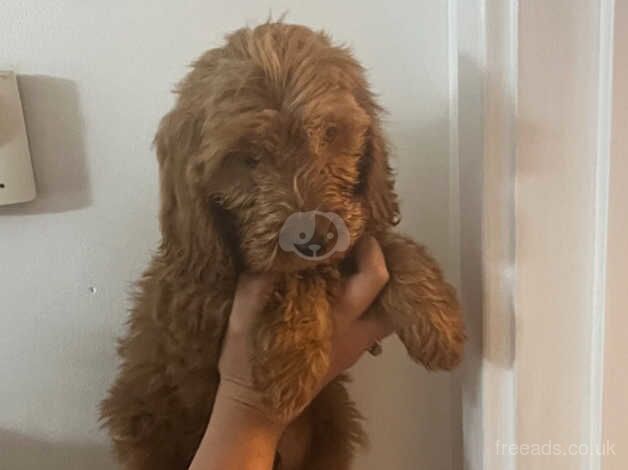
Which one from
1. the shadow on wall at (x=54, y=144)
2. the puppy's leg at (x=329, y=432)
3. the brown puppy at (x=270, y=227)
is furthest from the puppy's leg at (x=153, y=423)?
the shadow on wall at (x=54, y=144)

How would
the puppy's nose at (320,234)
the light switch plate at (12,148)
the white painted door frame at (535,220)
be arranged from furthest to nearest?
the light switch plate at (12,148) < the white painted door frame at (535,220) < the puppy's nose at (320,234)

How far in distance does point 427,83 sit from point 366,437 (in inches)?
16.6

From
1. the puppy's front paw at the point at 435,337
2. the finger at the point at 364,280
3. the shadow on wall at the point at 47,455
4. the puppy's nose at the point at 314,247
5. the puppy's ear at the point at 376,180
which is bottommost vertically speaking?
the shadow on wall at the point at 47,455

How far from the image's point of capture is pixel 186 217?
73 cm

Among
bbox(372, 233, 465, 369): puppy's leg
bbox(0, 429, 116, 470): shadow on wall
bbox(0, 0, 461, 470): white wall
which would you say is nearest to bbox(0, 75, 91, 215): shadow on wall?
bbox(0, 0, 461, 470): white wall

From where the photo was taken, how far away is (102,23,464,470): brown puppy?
69 cm

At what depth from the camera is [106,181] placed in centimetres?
97

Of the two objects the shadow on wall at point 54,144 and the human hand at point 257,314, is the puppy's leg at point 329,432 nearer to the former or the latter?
the human hand at point 257,314

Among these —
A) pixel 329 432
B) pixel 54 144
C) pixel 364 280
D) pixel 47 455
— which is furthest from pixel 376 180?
pixel 47 455

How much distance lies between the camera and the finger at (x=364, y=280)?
2.56 feet

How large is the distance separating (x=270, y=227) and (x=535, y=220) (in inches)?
11.7

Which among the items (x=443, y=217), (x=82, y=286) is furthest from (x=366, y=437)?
Result: (x=82, y=286)

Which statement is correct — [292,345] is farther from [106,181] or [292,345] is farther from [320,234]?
[106,181]

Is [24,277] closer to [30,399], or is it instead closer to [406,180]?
[30,399]
